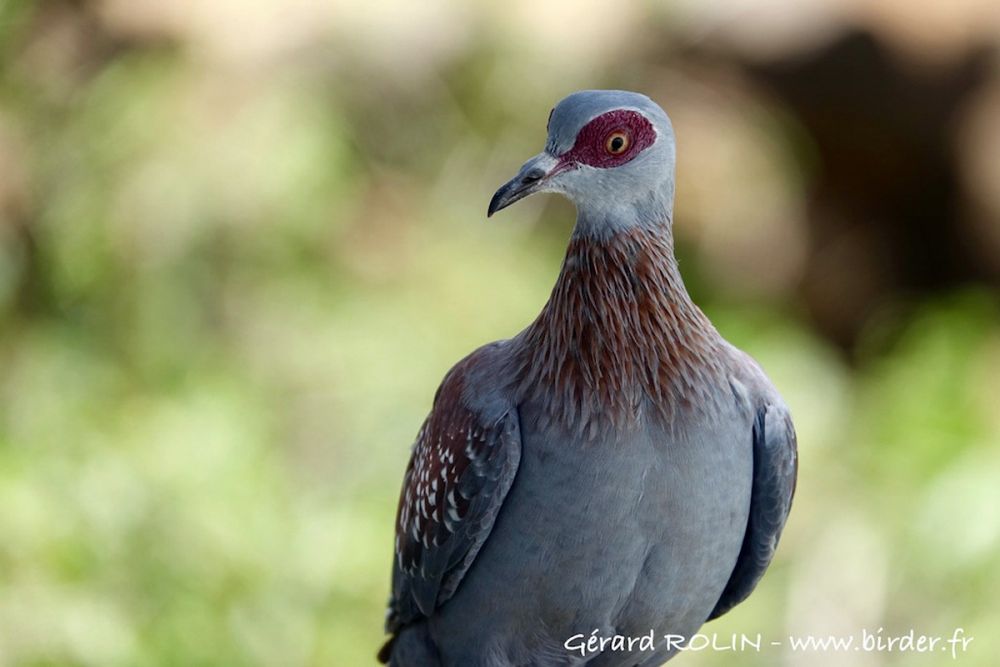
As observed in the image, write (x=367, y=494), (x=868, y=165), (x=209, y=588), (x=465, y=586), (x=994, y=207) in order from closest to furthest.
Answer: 1. (x=465, y=586)
2. (x=209, y=588)
3. (x=367, y=494)
4. (x=994, y=207)
5. (x=868, y=165)

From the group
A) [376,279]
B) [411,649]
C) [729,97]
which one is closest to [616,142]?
[411,649]

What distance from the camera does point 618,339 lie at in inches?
91.1

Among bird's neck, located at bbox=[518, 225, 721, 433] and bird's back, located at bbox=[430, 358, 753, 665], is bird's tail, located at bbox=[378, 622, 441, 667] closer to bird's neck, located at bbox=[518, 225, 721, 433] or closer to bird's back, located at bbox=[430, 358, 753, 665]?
bird's back, located at bbox=[430, 358, 753, 665]

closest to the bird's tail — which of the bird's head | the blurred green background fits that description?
the bird's head

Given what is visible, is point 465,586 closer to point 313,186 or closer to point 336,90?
point 313,186

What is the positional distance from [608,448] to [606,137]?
0.55 metres

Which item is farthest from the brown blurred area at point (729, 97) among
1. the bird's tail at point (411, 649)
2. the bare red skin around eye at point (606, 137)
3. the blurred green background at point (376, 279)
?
the bare red skin around eye at point (606, 137)

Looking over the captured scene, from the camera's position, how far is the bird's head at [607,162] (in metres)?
2.19

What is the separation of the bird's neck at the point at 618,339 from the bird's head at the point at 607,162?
0.05 metres

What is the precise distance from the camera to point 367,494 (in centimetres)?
593

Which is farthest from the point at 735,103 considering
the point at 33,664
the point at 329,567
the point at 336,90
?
the point at 33,664

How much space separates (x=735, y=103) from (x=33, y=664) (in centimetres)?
541

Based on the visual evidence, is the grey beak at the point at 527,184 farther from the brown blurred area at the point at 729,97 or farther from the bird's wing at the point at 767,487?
the brown blurred area at the point at 729,97

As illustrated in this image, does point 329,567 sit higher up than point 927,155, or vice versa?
point 927,155
